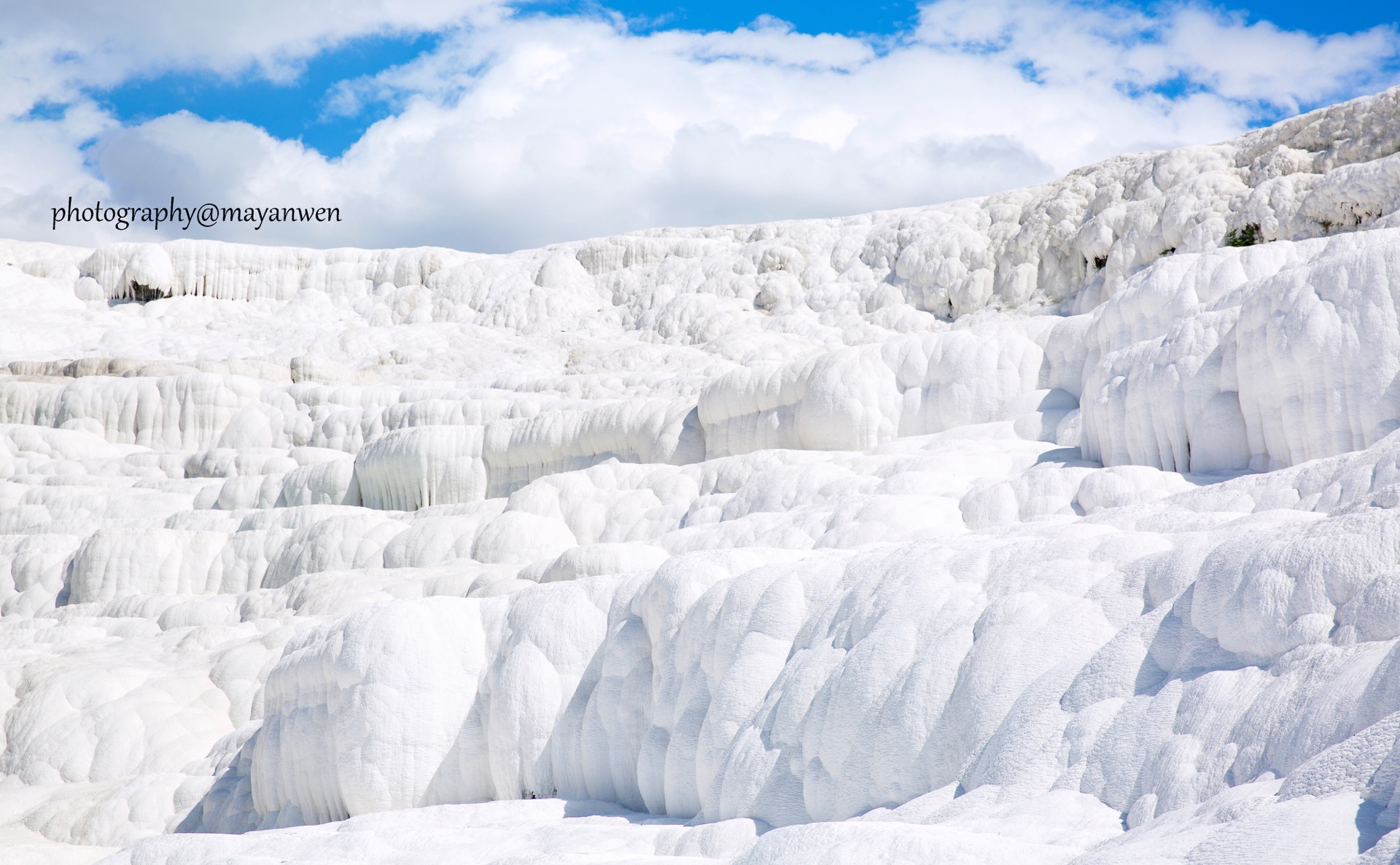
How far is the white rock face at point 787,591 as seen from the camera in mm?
3391

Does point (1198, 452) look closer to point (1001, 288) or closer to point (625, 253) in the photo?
point (1001, 288)

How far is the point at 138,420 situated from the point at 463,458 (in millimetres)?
9022

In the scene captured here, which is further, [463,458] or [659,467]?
[463,458]

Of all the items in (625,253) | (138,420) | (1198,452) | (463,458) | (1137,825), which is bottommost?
(1137,825)

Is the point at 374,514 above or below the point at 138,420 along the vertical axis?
below

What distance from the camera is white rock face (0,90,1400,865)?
3.39 m

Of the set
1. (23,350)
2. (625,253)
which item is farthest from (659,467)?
(23,350)

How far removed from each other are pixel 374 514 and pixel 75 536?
4.29 meters

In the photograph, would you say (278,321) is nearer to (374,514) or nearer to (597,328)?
(597,328)

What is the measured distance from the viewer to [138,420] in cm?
2264

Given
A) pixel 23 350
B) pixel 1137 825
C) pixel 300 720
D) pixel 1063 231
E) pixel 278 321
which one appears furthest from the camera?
pixel 278 321

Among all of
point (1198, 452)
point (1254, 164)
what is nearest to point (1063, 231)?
point (1254, 164)

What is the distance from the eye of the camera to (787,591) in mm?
5137

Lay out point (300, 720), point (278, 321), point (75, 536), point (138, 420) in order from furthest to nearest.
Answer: point (278, 321) → point (138, 420) → point (75, 536) → point (300, 720)
